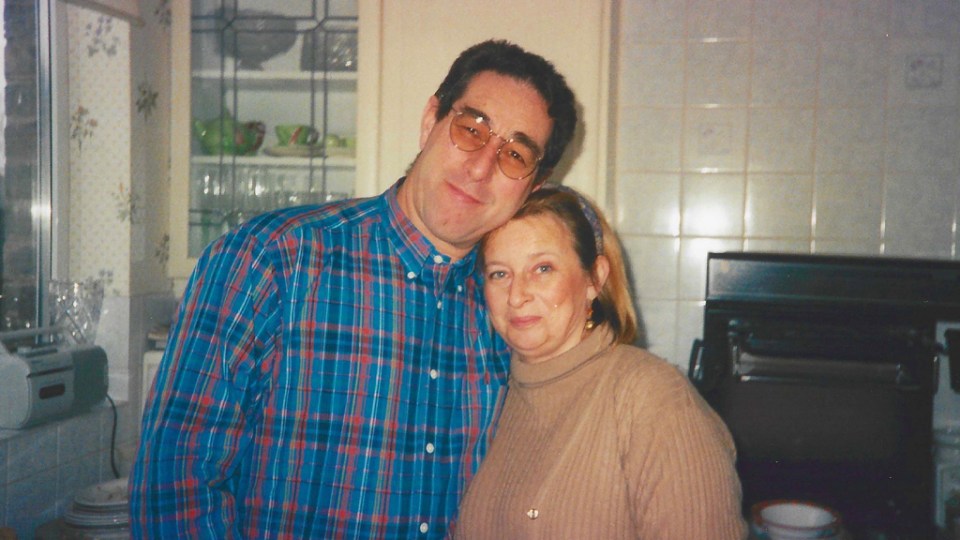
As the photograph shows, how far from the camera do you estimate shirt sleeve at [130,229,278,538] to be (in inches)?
33.7

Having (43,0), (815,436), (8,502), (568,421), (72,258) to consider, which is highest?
(43,0)

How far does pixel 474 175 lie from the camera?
1.01 metres

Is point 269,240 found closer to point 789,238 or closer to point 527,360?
point 527,360

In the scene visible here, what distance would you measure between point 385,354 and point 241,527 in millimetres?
277

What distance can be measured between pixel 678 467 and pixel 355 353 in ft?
1.40

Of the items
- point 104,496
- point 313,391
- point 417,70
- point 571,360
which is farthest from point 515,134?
point 104,496

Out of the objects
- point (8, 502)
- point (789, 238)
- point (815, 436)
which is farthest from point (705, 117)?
point (8, 502)

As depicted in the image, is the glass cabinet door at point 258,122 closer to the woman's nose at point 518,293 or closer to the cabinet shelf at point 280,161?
the cabinet shelf at point 280,161

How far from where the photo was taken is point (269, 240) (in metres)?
0.96

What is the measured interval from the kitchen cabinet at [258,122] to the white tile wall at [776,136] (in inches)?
29.9

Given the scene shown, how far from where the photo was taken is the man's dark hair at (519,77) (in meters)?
1.06

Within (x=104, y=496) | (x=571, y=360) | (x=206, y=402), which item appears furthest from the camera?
(x=104, y=496)

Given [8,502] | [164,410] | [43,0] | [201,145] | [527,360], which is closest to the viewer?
[164,410]

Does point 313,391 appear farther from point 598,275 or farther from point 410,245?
point 598,275
